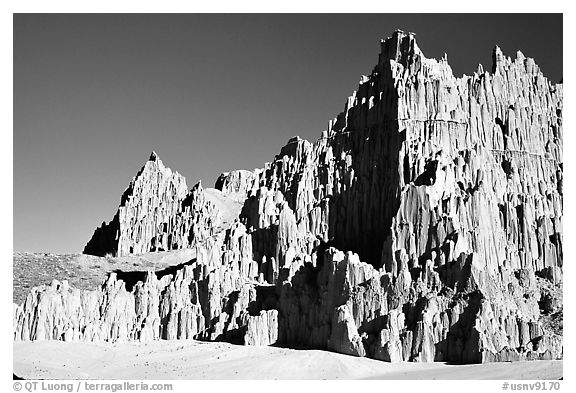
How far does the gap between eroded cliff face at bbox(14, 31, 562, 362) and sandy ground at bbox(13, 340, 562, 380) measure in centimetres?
278

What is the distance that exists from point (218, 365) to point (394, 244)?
23.7 metres

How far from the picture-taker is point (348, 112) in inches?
4279

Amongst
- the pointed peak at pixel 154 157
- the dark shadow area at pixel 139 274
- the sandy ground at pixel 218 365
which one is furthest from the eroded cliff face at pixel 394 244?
the pointed peak at pixel 154 157

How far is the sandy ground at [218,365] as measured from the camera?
2359 inches

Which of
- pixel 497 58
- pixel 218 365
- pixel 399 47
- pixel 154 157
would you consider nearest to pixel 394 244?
pixel 218 365

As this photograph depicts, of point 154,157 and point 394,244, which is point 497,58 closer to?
point 394,244

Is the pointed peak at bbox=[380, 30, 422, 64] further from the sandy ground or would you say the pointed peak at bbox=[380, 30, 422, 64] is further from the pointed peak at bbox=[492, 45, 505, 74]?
the sandy ground

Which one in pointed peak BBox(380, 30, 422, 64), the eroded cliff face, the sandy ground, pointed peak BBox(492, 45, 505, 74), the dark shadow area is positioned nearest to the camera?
the sandy ground

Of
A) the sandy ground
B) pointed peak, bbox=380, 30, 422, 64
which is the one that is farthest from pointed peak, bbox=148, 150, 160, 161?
the sandy ground

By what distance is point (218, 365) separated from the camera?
65750 millimetres

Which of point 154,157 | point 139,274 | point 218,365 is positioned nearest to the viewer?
point 218,365

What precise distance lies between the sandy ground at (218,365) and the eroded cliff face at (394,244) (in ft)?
9.12

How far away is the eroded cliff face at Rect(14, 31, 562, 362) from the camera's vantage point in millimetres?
69812

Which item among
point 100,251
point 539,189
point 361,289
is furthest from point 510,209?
point 100,251
